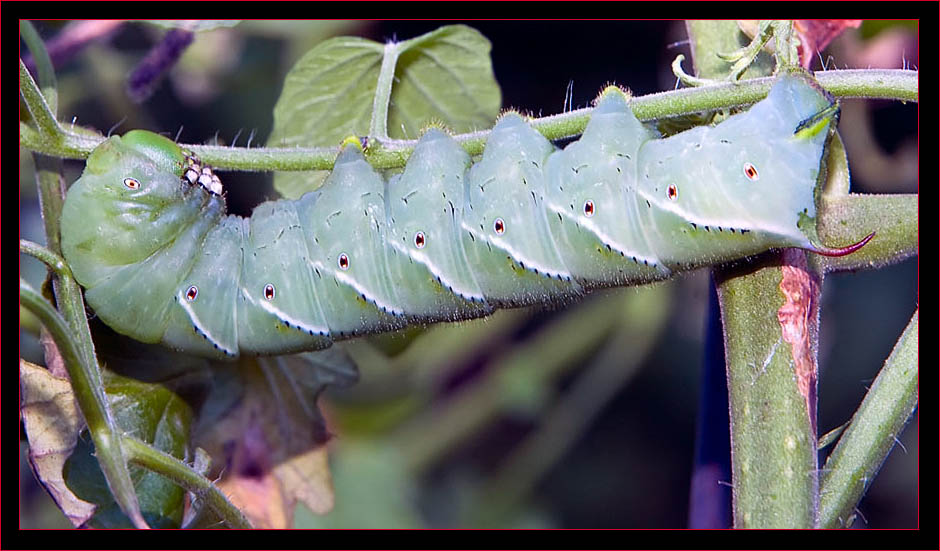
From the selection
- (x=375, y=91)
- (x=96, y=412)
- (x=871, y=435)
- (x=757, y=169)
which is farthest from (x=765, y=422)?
(x=375, y=91)

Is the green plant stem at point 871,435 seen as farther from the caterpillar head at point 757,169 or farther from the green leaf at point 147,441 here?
the green leaf at point 147,441

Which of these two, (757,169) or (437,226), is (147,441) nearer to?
(437,226)

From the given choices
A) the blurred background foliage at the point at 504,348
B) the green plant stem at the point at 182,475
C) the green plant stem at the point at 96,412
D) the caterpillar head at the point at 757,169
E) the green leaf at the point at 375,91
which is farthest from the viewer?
the blurred background foliage at the point at 504,348

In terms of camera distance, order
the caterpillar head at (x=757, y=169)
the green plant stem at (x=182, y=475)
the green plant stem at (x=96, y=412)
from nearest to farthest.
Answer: the green plant stem at (x=96, y=412)
the green plant stem at (x=182, y=475)
the caterpillar head at (x=757, y=169)

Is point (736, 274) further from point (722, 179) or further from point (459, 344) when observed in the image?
point (459, 344)

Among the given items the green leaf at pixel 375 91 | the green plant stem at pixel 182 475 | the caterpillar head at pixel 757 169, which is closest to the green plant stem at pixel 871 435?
the caterpillar head at pixel 757 169

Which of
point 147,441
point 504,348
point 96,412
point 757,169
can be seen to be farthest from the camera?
point 504,348

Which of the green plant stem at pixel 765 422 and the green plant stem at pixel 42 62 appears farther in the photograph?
the green plant stem at pixel 42 62
